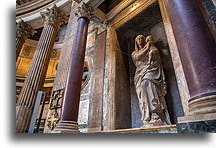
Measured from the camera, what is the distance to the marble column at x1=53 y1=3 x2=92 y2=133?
120 inches

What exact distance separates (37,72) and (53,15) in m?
2.63

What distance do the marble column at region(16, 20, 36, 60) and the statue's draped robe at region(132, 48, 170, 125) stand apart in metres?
5.60

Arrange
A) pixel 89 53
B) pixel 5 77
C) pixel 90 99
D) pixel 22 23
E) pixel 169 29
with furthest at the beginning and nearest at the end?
pixel 22 23, pixel 89 53, pixel 90 99, pixel 169 29, pixel 5 77

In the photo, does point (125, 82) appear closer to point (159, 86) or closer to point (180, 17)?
point (159, 86)

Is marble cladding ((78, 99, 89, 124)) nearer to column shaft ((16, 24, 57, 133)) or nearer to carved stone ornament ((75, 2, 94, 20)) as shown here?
column shaft ((16, 24, 57, 133))

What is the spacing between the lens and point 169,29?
3320mm

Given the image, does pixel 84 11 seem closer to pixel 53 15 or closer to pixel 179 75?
pixel 53 15

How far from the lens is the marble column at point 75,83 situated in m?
3.05

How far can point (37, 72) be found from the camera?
487 cm

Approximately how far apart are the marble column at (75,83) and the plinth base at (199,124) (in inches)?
84.1

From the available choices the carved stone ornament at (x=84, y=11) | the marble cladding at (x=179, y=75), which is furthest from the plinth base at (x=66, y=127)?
the carved stone ornament at (x=84, y=11)

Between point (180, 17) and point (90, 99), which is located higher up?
point (180, 17)

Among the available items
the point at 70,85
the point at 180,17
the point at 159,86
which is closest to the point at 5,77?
the point at 70,85

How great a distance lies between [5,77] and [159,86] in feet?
9.97
